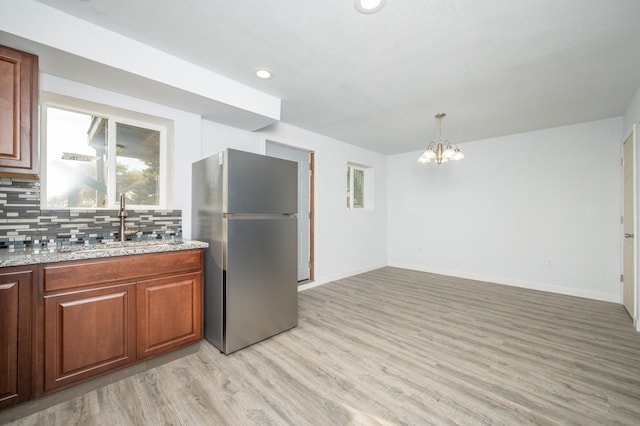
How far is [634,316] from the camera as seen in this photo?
2.78 metres

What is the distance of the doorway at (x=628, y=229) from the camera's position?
9.50ft

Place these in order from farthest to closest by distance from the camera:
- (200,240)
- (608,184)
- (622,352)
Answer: (608,184)
(200,240)
(622,352)


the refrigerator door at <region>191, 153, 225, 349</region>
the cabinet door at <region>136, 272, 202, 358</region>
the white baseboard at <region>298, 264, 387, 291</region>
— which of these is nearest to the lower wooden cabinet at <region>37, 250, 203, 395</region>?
the cabinet door at <region>136, 272, 202, 358</region>

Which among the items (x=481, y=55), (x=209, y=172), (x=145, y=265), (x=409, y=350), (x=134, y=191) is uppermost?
(x=481, y=55)

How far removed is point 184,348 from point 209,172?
1567 millimetres

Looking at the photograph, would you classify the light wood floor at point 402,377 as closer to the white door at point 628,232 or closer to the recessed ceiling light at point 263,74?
the white door at point 628,232

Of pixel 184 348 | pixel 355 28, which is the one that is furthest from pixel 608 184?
pixel 184 348

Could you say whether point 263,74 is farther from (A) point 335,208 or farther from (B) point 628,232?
(B) point 628,232

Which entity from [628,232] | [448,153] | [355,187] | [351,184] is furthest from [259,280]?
[628,232]

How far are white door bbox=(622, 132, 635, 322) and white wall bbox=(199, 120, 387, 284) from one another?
11.5ft

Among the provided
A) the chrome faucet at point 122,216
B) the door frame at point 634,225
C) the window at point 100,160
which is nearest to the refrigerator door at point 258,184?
the chrome faucet at point 122,216

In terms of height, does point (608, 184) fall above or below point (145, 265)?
above

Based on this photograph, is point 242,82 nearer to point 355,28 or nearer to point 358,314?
point 355,28

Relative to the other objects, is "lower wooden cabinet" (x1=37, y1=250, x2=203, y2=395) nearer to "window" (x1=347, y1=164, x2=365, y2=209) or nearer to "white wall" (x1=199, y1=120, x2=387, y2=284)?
"white wall" (x1=199, y1=120, x2=387, y2=284)
